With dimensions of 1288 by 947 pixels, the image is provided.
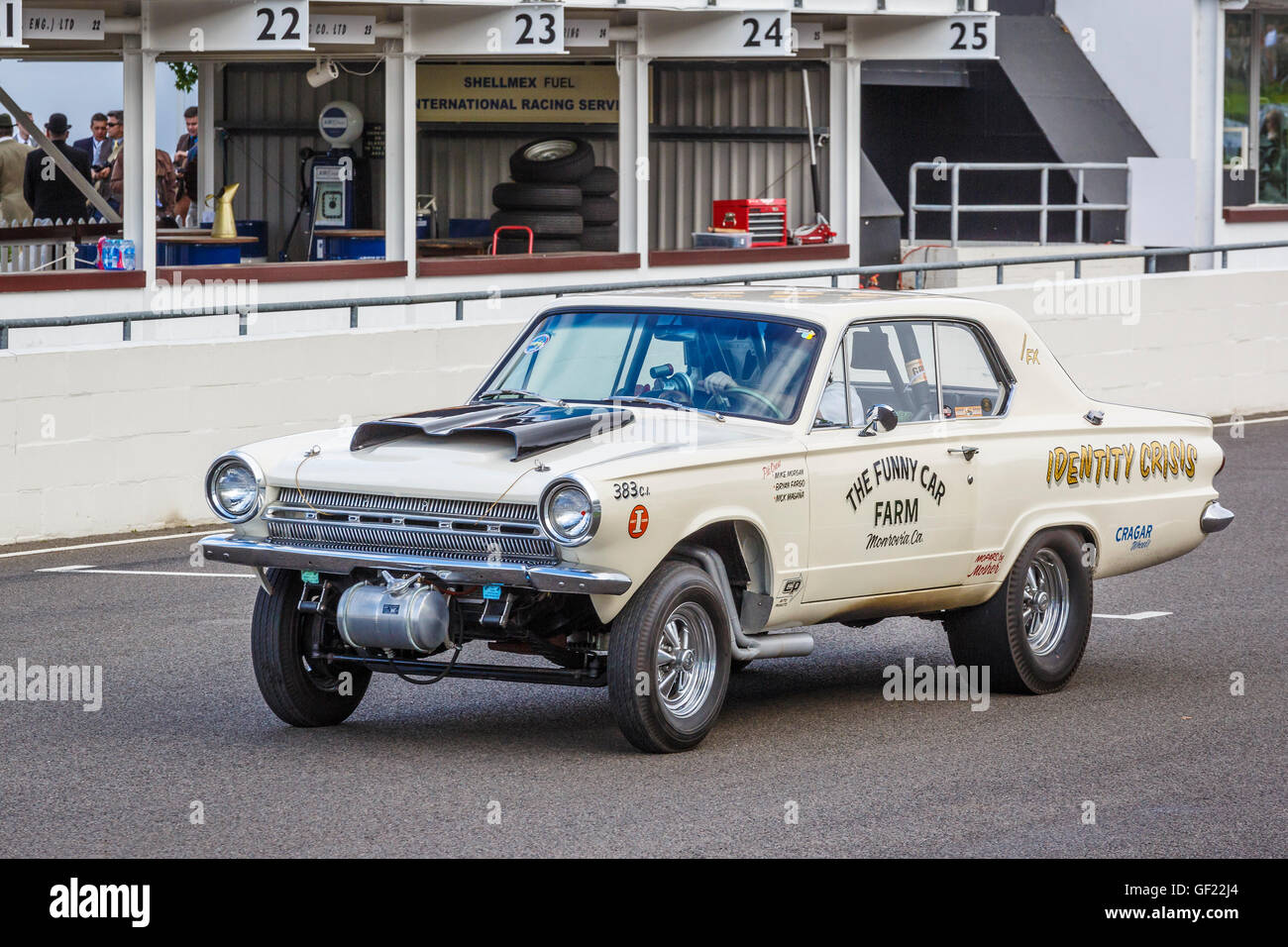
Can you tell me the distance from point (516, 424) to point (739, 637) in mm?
1150

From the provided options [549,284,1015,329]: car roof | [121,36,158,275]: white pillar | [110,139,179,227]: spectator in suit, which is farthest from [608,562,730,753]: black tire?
[110,139,179,227]: spectator in suit

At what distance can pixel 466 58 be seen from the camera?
2309 centimetres

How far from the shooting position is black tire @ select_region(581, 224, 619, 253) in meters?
22.5

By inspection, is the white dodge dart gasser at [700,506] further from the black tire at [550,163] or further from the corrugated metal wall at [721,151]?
Result: the corrugated metal wall at [721,151]

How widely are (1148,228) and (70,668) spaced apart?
17.4m

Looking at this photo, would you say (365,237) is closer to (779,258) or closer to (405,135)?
(405,135)

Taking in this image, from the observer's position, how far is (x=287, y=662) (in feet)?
26.7

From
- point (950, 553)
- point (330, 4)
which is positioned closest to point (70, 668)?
point (950, 553)

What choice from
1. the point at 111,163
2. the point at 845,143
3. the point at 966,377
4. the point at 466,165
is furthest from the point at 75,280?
the point at 966,377

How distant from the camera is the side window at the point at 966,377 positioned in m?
9.03

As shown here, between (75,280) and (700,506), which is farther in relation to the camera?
(75,280)

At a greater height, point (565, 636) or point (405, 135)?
point (405, 135)

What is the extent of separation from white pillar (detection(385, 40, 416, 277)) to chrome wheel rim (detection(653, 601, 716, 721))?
1205 cm

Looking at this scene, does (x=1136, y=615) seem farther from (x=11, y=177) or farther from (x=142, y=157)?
(x=11, y=177)
